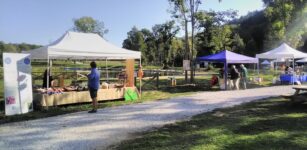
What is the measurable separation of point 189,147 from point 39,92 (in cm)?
786

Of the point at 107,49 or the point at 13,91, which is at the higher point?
the point at 107,49

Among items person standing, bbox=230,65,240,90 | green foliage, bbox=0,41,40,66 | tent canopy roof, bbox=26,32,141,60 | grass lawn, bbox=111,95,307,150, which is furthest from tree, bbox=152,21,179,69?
grass lawn, bbox=111,95,307,150

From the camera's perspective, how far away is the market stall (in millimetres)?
13273

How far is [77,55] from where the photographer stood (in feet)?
46.4

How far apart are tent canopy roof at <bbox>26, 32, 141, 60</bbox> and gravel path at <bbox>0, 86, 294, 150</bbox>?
2.83 meters

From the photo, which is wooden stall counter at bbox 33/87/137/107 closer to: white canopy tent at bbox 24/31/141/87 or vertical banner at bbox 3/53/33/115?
vertical banner at bbox 3/53/33/115

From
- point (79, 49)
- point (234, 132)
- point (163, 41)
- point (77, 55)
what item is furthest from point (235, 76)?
point (163, 41)

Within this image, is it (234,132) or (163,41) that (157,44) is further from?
(234,132)

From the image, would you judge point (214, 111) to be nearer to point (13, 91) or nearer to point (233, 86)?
point (13, 91)

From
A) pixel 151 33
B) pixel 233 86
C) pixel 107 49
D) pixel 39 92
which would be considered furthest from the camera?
pixel 151 33

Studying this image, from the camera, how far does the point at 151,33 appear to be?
84938 mm

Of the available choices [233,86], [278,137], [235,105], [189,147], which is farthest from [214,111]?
[233,86]

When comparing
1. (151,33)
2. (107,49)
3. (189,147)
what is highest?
(151,33)

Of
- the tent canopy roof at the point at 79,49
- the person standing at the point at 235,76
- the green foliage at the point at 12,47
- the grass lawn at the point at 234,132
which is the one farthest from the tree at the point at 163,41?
the grass lawn at the point at 234,132
